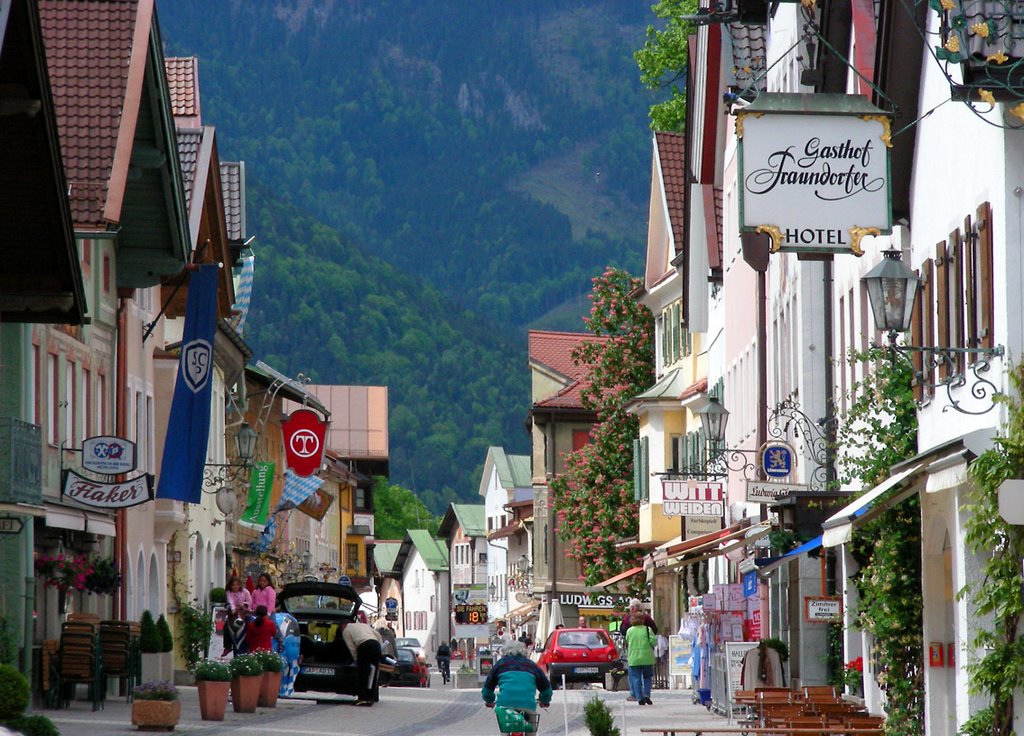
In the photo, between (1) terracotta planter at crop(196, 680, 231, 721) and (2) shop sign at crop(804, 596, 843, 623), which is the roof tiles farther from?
(2) shop sign at crop(804, 596, 843, 623)

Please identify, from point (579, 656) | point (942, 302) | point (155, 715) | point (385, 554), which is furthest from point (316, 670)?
point (385, 554)

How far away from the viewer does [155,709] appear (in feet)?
→ 74.6

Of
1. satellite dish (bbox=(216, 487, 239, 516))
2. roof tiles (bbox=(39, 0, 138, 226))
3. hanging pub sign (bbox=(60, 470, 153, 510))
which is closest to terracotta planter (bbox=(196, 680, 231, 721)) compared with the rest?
hanging pub sign (bbox=(60, 470, 153, 510))

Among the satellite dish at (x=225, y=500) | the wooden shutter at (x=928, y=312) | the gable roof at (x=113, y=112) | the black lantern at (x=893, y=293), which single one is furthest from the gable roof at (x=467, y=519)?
the black lantern at (x=893, y=293)

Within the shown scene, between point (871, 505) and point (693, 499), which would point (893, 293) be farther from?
point (693, 499)

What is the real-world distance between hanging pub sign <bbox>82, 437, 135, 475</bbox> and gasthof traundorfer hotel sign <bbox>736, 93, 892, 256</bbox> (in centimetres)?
1437

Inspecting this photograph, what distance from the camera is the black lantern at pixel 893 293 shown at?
16.1m

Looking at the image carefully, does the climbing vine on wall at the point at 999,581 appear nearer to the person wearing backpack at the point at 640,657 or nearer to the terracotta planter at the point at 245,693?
the terracotta planter at the point at 245,693

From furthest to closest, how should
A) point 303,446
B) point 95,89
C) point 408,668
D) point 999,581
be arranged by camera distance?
point 408,668 < point 303,446 < point 95,89 < point 999,581

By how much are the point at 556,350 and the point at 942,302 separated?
2747 inches

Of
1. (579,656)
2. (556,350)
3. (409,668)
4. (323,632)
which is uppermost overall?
(556,350)

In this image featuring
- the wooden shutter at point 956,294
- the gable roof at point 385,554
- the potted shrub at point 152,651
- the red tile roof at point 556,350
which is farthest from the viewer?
the gable roof at point 385,554

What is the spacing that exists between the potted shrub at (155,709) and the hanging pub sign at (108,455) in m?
5.98

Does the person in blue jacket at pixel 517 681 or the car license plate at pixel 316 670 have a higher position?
the person in blue jacket at pixel 517 681
